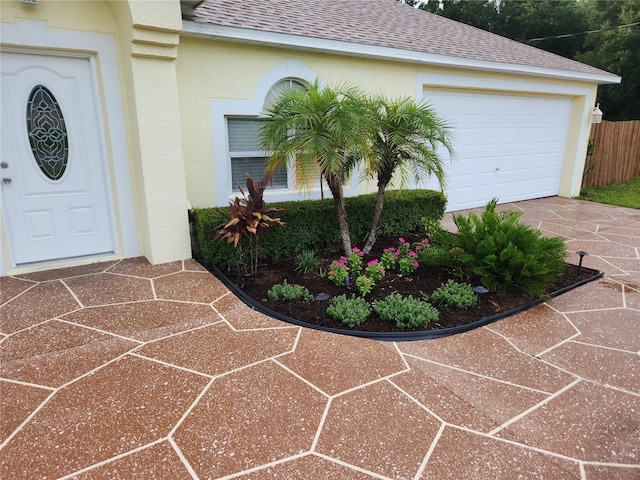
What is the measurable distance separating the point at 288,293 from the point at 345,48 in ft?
13.1

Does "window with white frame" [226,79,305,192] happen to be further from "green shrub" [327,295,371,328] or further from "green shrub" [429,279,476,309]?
"green shrub" [429,279,476,309]

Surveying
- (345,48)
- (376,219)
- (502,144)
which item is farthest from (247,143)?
(502,144)

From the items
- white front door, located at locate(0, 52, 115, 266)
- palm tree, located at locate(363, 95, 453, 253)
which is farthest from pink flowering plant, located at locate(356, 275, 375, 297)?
white front door, located at locate(0, 52, 115, 266)

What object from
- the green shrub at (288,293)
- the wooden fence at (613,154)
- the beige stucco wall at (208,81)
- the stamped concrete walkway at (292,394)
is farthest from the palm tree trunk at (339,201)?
the wooden fence at (613,154)

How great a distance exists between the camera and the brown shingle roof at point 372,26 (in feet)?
18.3

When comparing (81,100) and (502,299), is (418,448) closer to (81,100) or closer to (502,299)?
(502,299)

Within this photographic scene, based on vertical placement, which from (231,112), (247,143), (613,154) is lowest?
(613,154)

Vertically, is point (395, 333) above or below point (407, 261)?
below

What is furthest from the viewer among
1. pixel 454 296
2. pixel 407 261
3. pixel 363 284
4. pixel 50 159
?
pixel 407 261

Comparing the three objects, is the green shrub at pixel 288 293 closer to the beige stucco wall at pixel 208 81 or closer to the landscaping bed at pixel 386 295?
the landscaping bed at pixel 386 295

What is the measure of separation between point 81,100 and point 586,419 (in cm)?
561

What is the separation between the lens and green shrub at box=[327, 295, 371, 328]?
3580 mm

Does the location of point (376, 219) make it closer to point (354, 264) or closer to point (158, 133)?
point (354, 264)

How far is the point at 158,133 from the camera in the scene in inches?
185
